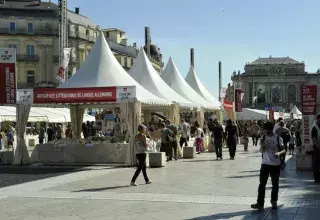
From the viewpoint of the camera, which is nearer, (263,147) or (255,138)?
(263,147)

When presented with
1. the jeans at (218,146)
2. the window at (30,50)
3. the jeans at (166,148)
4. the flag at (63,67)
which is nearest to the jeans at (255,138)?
the jeans at (218,146)

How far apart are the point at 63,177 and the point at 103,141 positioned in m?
4.30

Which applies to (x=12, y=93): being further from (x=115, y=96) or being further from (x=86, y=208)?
(x=86, y=208)

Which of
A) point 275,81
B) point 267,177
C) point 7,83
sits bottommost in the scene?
point 267,177

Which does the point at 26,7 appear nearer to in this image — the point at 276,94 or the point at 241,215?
the point at 241,215

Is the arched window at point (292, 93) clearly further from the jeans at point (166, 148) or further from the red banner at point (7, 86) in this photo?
the red banner at point (7, 86)

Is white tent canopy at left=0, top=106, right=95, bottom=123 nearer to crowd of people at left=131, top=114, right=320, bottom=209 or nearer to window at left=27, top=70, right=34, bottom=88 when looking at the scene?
crowd of people at left=131, top=114, right=320, bottom=209

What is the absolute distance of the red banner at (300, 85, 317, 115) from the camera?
16516mm

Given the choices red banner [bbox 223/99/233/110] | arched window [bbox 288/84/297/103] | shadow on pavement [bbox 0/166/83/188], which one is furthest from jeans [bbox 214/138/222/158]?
arched window [bbox 288/84/297/103]

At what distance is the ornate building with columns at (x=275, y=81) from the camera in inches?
5492

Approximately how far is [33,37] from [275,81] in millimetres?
89412

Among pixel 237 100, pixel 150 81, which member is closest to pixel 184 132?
pixel 150 81

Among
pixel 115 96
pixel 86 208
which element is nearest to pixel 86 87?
pixel 115 96

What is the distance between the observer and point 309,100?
654 inches
